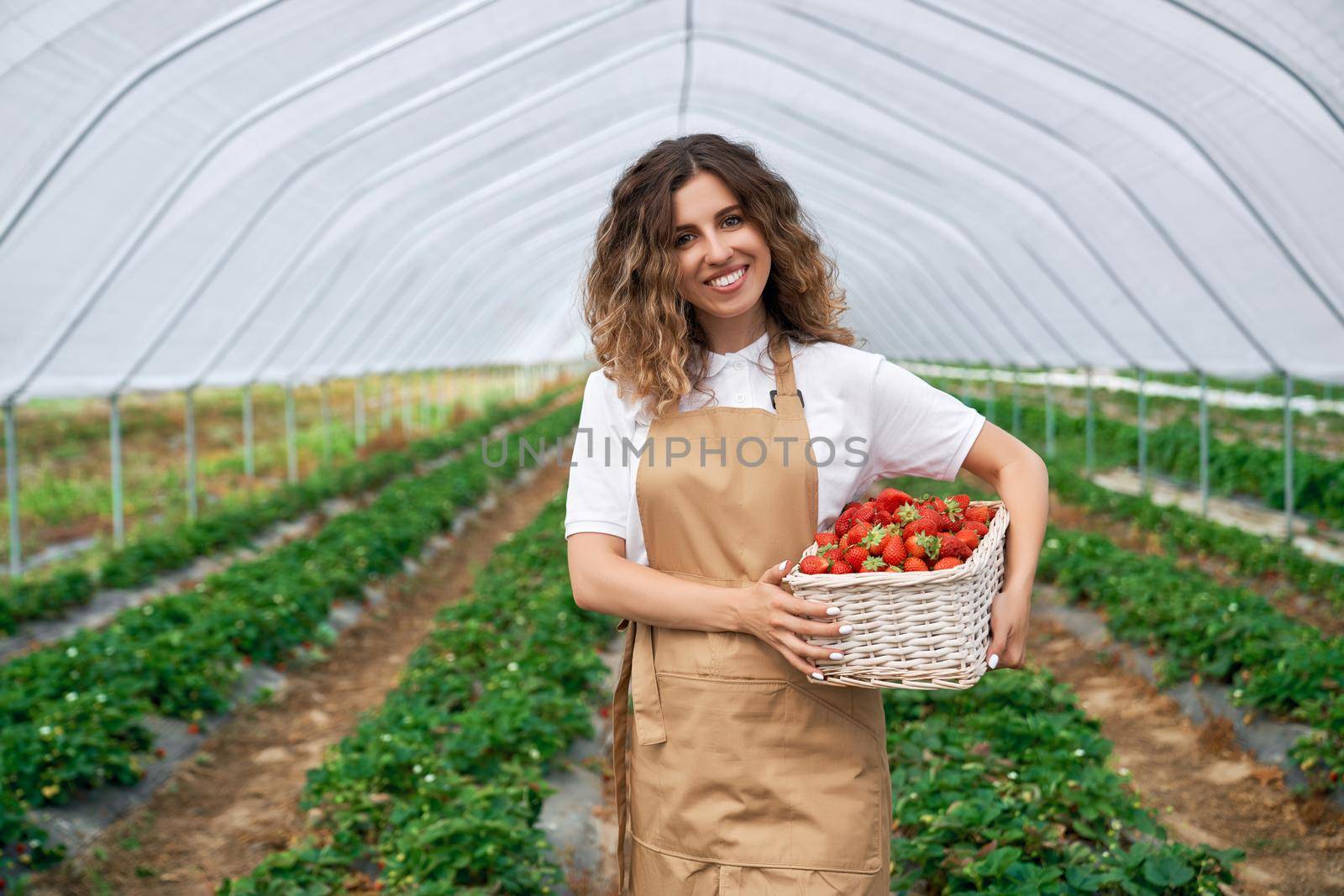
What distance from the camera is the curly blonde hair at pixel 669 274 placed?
5.75ft

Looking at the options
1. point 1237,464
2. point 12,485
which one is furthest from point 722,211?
point 1237,464

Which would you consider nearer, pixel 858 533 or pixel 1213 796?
pixel 858 533

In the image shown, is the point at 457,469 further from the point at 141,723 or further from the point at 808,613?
the point at 808,613

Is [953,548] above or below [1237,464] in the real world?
above

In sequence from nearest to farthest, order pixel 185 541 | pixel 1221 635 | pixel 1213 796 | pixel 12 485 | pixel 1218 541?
1. pixel 1213 796
2. pixel 1221 635
3. pixel 12 485
4. pixel 1218 541
5. pixel 185 541

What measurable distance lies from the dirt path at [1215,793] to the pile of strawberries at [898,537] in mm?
2358

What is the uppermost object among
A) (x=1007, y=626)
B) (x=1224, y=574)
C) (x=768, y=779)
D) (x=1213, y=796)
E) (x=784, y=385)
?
(x=784, y=385)

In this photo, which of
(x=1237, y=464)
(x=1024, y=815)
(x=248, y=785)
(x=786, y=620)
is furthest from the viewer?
(x=1237, y=464)

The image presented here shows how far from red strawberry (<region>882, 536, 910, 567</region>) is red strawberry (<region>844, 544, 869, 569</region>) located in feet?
0.09

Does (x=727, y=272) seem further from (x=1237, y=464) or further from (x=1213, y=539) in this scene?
(x=1237, y=464)

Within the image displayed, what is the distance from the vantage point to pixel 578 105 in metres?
9.66

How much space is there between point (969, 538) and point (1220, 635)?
4.35m

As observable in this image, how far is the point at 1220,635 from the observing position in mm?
5379

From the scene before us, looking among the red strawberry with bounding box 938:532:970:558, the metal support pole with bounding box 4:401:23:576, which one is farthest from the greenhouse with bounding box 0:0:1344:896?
the metal support pole with bounding box 4:401:23:576
